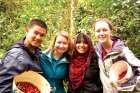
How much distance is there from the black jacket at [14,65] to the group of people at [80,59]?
0.58 feet

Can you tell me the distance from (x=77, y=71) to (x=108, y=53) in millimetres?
459

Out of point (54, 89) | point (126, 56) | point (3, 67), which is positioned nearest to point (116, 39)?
point (126, 56)

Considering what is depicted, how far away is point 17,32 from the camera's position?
34.1 feet

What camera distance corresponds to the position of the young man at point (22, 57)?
11.1ft

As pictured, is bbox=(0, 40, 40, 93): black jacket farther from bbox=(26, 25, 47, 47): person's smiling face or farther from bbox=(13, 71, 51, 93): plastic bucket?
bbox=(26, 25, 47, 47): person's smiling face

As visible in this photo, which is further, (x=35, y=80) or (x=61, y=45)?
(x=61, y=45)

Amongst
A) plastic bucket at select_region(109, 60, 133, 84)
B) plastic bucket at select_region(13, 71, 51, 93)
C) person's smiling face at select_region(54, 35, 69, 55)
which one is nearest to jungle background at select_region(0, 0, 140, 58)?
person's smiling face at select_region(54, 35, 69, 55)

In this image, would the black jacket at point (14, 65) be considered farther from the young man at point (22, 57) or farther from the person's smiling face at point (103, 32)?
the person's smiling face at point (103, 32)

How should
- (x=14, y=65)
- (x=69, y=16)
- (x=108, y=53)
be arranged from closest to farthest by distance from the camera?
(x=14, y=65) → (x=108, y=53) → (x=69, y=16)

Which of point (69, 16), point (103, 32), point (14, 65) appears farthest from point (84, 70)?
point (69, 16)

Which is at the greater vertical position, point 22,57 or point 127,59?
→ point 22,57

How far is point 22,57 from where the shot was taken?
352 cm

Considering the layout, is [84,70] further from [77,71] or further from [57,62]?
[57,62]

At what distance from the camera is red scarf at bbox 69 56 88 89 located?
4285 millimetres
